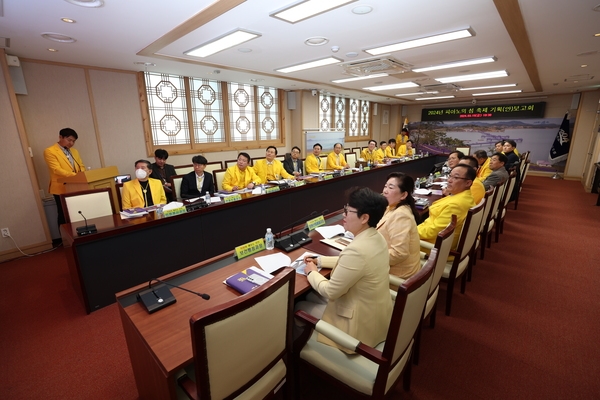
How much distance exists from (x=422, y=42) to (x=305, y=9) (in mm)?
1708

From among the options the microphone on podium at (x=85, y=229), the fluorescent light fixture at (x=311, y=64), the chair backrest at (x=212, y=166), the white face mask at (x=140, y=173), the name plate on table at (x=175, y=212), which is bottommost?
the microphone on podium at (x=85, y=229)

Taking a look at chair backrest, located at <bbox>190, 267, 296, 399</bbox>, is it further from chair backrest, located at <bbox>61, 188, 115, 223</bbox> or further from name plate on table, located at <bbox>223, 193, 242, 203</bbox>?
chair backrest, located at <bbox>61, 188, 115, 223</bbox>

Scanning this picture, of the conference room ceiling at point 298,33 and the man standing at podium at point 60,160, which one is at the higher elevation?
the conference room ceiling at point 298,33

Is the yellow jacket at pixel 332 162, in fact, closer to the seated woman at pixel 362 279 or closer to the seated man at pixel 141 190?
the seated man at pixel 141 190

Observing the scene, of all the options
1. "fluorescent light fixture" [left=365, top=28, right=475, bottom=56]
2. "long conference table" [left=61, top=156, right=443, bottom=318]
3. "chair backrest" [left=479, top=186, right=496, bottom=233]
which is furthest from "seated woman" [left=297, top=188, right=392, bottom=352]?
"fluorescent light fixture" [left=365, top=28, right=475, bottom=56]

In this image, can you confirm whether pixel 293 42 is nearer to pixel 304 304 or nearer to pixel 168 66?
pixel 168 66

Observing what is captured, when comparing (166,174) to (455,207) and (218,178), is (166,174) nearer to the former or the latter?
(218,178)

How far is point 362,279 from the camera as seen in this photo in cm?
124

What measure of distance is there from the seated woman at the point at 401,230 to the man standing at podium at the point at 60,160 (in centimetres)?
414

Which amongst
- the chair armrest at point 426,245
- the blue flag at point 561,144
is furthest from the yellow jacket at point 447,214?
the blue flag at point 561,144

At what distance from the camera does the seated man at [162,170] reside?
3947 millimetres

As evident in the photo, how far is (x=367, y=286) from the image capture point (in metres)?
1.24

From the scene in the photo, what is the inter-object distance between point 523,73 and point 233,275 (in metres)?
6.47

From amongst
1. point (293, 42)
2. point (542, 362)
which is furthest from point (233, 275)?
point (293, 42)
